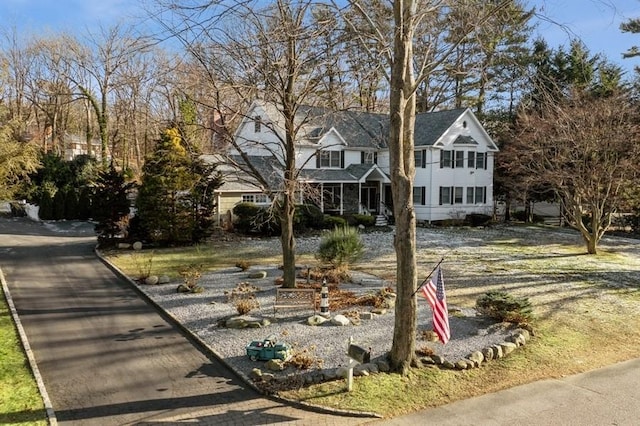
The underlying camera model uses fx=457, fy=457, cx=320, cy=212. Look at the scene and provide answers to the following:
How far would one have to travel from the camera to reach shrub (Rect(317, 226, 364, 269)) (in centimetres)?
1658

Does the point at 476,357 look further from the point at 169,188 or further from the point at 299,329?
the point at 169,188

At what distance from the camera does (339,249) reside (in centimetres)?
1656

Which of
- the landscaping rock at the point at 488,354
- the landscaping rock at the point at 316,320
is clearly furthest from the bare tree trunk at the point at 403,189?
the landscaping rock at the point at 316,320

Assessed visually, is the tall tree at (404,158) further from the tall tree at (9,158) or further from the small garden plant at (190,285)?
the tall tree at (9,158)

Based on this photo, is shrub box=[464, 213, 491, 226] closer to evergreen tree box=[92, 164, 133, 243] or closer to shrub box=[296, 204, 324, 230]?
shrub box=[296, 204, 324, 230]

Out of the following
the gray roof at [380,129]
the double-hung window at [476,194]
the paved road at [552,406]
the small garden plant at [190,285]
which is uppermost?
the gray roof at [380,129]

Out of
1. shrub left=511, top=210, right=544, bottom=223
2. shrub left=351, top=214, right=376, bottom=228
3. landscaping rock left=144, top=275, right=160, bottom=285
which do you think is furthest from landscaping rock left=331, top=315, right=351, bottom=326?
shrub left=511, top=210, right=544, bottom=223

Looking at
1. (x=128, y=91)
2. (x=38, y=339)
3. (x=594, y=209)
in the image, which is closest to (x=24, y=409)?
(x=38, y=339)

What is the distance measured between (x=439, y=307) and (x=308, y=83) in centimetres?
731

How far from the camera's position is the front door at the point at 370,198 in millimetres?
35469

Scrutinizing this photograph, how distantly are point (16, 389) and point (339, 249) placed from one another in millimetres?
10839

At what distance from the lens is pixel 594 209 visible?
920 inches

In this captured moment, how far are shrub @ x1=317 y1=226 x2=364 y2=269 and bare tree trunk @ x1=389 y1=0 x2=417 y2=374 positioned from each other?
8085 mm

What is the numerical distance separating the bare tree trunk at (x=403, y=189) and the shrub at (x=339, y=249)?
808 centimetres
